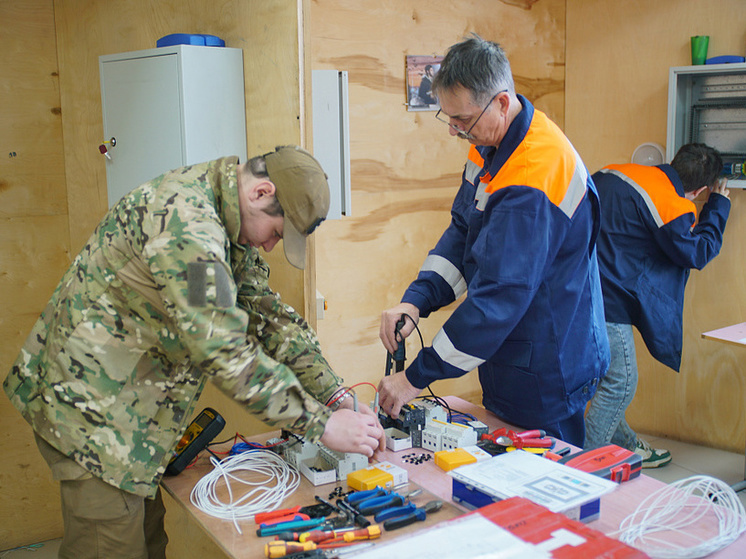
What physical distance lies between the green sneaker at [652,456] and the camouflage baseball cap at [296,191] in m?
2.79

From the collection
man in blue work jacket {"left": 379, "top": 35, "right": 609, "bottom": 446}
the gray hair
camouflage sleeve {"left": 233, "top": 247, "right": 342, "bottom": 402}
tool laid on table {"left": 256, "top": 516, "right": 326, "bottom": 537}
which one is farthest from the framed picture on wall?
tool laid on table {"left": 256, "top": 516, "right": 326, "bottom": 537}

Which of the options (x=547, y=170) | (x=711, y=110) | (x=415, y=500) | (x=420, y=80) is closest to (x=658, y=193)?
(x=711, y=110)

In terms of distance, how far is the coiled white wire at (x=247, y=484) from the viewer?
5.02ft

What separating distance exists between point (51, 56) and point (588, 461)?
263 centimetres

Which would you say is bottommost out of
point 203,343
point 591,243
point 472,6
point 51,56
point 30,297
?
point 30,297

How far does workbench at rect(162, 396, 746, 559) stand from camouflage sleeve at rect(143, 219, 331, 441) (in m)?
0.24

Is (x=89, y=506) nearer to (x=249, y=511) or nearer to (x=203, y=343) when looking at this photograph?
(x=249, y=511)

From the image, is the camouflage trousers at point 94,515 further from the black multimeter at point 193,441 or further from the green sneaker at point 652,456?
the green sneaker at point 652,456

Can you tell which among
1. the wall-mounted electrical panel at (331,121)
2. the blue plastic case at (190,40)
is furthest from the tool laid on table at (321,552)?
the blue plastic case at (190,40)

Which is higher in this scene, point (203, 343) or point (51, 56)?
point (51, 56)

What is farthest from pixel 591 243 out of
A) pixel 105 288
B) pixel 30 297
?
pixel 30 297

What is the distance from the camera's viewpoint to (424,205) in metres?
3.76

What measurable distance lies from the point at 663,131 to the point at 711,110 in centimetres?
31

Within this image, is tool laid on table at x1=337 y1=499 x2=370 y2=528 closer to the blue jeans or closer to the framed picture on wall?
the blue jeans
